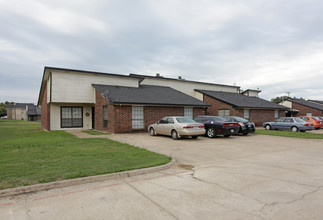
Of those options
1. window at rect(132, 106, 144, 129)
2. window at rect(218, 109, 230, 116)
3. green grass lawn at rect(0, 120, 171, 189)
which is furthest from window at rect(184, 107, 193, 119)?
green grass lawn at rect(0, 120, 171, 189)

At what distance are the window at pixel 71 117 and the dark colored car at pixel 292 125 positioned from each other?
1875 centimetres

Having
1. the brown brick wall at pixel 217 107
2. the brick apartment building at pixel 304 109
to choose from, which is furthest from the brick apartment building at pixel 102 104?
the brick apartment building at pixel 304 109

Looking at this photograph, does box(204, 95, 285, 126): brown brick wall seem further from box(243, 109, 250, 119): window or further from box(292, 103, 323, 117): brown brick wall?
box(292, 103, 323, 117): brown brick wall

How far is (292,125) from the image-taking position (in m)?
19.6

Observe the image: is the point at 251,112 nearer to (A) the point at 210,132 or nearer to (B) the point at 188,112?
(B) the point at 188,112

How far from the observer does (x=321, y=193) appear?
15.0 ft

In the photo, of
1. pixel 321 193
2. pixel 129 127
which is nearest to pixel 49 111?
pixel 129 127

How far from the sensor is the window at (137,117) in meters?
17.2

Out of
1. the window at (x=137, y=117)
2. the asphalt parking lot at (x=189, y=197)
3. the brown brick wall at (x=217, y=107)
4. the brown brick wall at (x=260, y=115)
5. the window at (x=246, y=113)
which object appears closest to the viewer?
the asphalt parking lot at (x=189, y=197)

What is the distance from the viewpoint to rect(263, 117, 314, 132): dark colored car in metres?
19.0

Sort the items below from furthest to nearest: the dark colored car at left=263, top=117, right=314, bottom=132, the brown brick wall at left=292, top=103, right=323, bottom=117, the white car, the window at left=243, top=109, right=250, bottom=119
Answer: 1. the brown brick wall at left=292, top=103, right=323, bottom=117
2. the window at left=243, top=109, right=250, bottom=119
3. the dark colored car at left=263, top=117, right=314, bottom=132
4. the white car

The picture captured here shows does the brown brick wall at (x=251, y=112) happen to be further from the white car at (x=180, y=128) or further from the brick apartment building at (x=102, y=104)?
the white car at (x=180, y=128)

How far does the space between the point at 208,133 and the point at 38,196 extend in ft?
39.8

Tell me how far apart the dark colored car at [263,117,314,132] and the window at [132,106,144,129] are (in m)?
12.9
